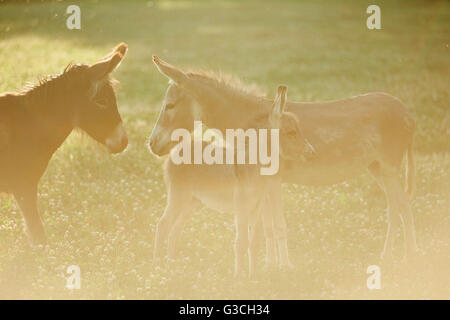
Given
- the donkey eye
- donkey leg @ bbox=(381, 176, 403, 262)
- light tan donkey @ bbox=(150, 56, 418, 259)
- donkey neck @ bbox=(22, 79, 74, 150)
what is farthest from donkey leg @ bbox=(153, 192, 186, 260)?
donkey leg @ bbox=(381, 176, 403, 262)

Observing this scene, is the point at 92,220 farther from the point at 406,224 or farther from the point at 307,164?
the point at 406,224

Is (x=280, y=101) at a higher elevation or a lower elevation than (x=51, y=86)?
lower

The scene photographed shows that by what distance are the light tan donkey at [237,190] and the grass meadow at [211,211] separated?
0.49 m

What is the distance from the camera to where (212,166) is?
10102mm

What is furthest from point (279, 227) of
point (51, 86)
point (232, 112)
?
point (51, 86)

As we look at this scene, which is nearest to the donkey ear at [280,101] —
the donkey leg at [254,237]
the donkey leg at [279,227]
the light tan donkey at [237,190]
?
the light tan donkey at [237,190]

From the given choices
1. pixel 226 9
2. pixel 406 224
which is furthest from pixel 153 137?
pixel 226 9

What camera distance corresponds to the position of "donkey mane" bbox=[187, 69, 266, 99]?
9430 mm

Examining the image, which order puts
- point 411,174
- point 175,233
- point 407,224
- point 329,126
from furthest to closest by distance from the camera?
1. point 411,174
2. point 407,224
3. point 329,126
4. point 175,233

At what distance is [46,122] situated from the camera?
958 centimetres

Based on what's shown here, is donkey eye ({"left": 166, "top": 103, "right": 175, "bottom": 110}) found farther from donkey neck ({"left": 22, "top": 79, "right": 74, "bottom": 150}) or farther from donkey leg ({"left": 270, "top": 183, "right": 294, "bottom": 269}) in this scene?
donkey leg ({"left": 270, "top": 183, "right": 294, "bottom": 269})

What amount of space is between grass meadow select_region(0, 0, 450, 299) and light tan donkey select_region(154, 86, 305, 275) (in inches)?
19.5

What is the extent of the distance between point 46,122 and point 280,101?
3227 mm

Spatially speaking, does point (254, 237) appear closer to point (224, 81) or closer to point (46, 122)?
point (224, 81)
